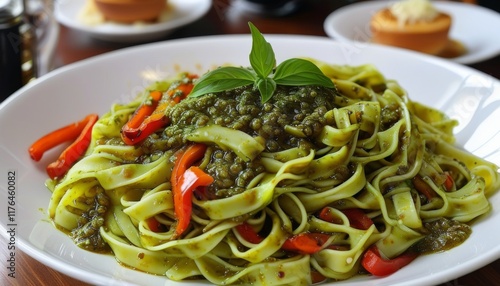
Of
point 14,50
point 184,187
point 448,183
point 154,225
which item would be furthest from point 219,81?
point 14,50

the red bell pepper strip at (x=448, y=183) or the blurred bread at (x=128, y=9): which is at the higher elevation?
the red bell pepper strip at (x=448, y=183)

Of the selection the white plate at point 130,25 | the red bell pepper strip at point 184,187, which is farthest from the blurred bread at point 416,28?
the red bell pepper strip at point 184,187

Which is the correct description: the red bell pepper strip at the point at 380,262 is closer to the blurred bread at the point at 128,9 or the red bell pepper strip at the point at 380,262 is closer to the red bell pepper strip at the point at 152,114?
the red bell pepper strip at the point at 152,114

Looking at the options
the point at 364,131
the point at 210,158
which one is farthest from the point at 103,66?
the point at 364,131

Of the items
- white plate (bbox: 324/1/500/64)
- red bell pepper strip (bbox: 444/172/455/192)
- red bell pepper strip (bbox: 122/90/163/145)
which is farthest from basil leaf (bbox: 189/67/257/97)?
white plate (bbox: 324/1/500/64)

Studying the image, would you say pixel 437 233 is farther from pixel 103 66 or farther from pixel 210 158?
pixel 103 66

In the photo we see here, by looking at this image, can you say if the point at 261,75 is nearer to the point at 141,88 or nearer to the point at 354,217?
the point at 354,217
